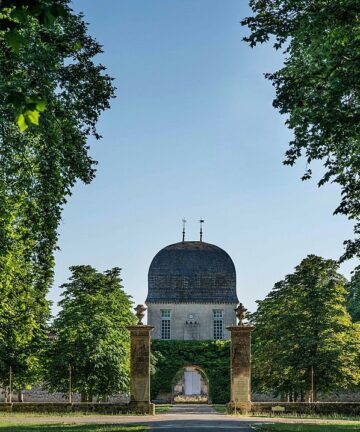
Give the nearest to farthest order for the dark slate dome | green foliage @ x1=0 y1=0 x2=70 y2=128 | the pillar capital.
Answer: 1. green foliage @ x1=0 y1=0 x2=70 y2=128
2. the pillar capital
3. the dark slate dome

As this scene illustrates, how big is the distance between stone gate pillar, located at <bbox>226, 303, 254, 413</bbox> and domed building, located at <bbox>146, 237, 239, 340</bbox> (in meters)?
29.0

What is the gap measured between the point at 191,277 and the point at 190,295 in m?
1.43

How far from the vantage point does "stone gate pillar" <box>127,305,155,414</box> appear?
25750 mm

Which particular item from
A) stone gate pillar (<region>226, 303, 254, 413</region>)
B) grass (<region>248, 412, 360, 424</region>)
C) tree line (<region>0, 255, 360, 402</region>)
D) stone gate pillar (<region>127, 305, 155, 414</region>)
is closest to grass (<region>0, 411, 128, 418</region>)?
stone gate pillar (<region>127, 305, 155, 414</region>)

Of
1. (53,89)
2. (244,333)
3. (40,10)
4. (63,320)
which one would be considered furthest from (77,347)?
(40,10)

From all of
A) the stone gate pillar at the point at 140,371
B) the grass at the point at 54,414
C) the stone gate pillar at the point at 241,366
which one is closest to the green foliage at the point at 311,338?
the stone gate pillar at the point at 241,366

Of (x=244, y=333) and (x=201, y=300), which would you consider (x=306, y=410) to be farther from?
(x=201, y=300)

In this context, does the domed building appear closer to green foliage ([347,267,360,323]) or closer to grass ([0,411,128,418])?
green foliage ([347,267,360,323])

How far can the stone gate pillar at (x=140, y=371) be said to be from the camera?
84.5 feet

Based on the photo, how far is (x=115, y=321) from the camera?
4122 centimetres

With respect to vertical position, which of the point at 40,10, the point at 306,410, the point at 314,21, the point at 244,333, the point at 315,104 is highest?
the point at 314,21

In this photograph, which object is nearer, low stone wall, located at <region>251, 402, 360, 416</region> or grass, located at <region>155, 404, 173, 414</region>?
low stone wall, located at <region>251, 402, 360, 416</region>

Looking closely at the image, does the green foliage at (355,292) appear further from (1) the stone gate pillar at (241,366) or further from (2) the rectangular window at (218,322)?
(2) the rectangular window at (218,322)

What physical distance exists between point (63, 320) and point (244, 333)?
14668 millimetres
